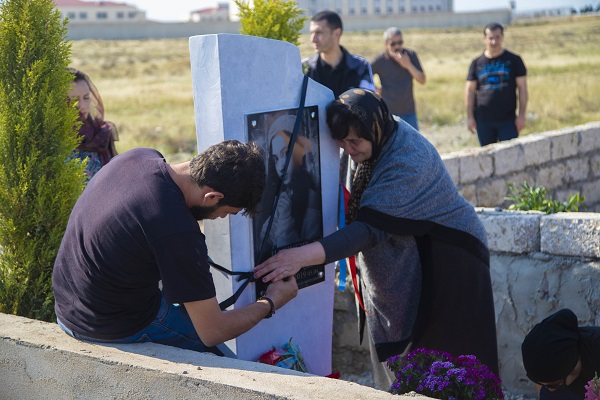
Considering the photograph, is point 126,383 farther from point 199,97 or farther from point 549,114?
point 549,114

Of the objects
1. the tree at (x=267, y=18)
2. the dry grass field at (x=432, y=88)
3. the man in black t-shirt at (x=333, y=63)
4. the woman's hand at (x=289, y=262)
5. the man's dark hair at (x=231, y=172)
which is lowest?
the dry grass field at (x=432, y=88)

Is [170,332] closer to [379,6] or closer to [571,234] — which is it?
[571,234]

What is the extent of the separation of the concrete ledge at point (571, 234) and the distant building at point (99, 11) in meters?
101

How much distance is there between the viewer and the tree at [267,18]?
5.54 m

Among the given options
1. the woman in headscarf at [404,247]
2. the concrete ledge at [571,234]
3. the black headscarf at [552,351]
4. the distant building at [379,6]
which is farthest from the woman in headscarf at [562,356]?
the distant building at [379,6]

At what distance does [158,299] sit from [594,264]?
2.92 m

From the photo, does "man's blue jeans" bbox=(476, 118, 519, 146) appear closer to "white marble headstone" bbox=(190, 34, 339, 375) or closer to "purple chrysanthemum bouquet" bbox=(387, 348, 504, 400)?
"white marble headstone" bbox=(190, 34, 339, 375)

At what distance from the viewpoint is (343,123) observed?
4.04 m

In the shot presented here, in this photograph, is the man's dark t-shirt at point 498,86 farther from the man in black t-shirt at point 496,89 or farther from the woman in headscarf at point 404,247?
the woman in headscarf at point 404,247

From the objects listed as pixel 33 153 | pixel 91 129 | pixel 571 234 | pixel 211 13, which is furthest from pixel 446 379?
pixel 211 13

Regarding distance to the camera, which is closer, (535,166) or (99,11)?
(535,166)

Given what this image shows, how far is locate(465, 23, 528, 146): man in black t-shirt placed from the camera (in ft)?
30.0

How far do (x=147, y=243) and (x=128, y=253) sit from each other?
102 mm

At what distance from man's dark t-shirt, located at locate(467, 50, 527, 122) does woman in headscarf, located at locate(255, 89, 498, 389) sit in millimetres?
5066
